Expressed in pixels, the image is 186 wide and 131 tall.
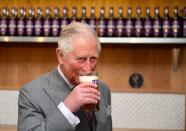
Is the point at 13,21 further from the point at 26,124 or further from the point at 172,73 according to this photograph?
the point at 26,124

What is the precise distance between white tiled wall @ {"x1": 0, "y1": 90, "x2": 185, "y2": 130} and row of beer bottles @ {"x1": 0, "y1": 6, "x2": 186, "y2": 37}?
572 millimetres

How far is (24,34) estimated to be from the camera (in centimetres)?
365

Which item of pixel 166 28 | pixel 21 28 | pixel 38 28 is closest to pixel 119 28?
pixel 166 28

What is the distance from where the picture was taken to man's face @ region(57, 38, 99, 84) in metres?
1.35

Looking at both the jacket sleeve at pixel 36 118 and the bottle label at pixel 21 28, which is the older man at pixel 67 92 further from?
the bottle label at pixel 21 28

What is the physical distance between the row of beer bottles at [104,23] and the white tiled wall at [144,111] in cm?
57

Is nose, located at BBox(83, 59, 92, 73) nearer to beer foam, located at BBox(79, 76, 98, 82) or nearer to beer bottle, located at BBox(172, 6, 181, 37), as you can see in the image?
beer foam, located at BBox(79, 76, 98, 82)

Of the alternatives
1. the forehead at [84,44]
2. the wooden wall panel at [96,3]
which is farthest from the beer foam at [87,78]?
the wooden wall panel at [96,3]

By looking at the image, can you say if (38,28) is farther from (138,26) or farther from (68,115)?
(68,115)

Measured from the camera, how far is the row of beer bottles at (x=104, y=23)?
3564mm

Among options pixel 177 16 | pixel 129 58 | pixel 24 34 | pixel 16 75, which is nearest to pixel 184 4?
pixel 177 16

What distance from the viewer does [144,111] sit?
3.65 meters

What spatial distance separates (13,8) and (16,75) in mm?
669

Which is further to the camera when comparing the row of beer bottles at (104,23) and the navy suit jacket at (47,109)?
the row of beer bottles at (104,23)
